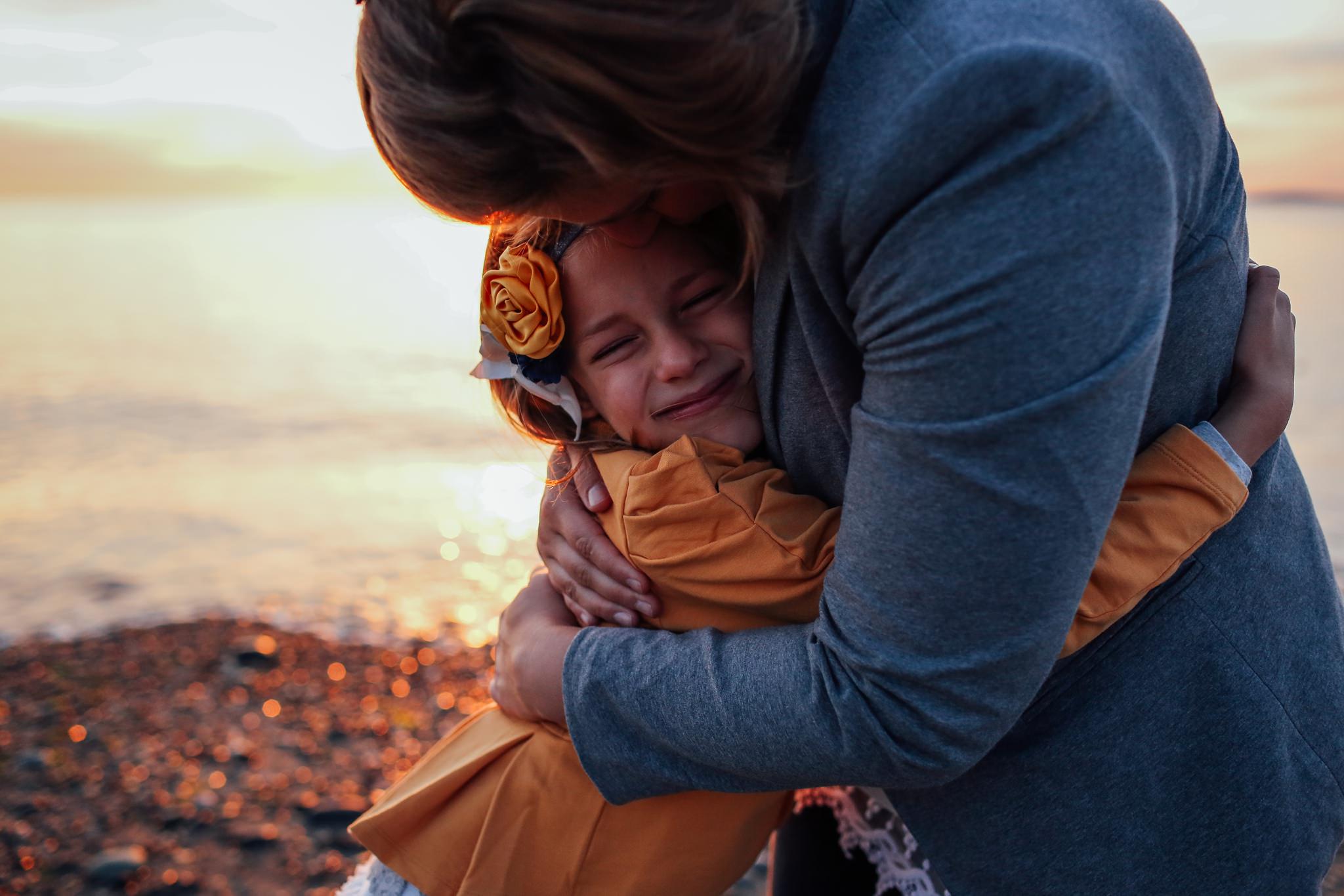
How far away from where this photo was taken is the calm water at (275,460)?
586 cm

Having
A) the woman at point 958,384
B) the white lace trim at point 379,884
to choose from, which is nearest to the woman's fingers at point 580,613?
the woman at point 958,384

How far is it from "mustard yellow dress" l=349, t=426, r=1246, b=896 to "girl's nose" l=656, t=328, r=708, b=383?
145 mm

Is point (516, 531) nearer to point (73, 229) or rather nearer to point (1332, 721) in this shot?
point (1332, 721)

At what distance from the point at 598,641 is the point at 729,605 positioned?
0.20 m

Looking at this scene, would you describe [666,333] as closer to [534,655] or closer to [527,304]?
[527,304]

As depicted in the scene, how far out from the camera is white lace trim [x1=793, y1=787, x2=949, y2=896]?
1.78 meters

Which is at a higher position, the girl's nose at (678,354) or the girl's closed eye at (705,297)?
the girl's closed eye at (705,297)

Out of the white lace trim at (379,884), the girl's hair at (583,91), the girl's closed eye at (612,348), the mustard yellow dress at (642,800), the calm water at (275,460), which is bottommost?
the calm water at (275,460)

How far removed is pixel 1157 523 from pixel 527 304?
104 cm

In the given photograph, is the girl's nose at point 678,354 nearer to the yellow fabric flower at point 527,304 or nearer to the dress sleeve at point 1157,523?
the yellow fabric flower at point 527,304

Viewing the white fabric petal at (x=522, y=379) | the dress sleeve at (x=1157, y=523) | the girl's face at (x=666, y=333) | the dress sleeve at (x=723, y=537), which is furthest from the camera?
the white fabric petal at (x=522, y=379)

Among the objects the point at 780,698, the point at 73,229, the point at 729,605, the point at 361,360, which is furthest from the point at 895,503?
the point at 73,229

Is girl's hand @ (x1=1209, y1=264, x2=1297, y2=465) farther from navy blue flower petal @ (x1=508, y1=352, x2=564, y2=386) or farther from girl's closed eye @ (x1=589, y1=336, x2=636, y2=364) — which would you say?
navy blue flower petal @ (x1=508, y1=352, x2=564, y2=386)

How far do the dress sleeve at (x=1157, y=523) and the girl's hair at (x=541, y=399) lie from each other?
69 centimetres
